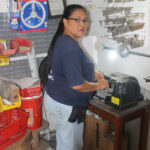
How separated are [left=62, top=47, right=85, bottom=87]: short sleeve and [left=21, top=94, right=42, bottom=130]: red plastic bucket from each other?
100 centimetres

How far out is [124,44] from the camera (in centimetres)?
210

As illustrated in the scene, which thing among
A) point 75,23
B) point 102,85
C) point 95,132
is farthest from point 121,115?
point 75,23

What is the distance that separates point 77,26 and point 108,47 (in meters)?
0.78

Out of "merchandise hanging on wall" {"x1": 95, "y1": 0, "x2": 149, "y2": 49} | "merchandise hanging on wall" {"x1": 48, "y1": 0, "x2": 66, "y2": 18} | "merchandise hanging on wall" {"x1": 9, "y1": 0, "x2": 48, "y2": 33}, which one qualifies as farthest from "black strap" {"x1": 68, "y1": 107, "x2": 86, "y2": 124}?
"merchandise hanging on wall" {"x1": 48, "y1": 0, "x2": 66, "y2": 18}

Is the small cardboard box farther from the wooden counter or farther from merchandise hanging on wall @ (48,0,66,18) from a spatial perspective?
merchandise hanging on wall @ (48,0,66,18)

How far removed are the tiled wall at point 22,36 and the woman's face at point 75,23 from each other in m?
0.99

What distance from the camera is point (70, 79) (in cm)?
145

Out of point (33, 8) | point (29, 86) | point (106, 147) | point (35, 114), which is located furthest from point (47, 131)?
point (33, 8)

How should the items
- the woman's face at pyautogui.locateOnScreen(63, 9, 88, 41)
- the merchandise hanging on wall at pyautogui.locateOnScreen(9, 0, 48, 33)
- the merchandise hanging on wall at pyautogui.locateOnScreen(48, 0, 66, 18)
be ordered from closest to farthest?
the woman's face at pyautogui.locateOnScreen(63, 9, 88, 41) → the merchandise hanging on wall at pyautogui.locateOnScreen(9, 0, 48, 33) → the merchandise hanging on wall at pyautogui.locateOnScreen(48, 0, 66, 18)

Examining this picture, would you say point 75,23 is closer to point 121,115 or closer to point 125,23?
point 125,23

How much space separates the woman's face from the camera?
1.61 meters

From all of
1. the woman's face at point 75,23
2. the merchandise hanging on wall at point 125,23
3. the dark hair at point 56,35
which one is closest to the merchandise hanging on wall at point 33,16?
the merchandise hanging on wall at point 125,23

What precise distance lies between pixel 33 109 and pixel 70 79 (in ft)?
3.50

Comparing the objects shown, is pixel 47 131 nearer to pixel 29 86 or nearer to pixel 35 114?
pixel 35 114
